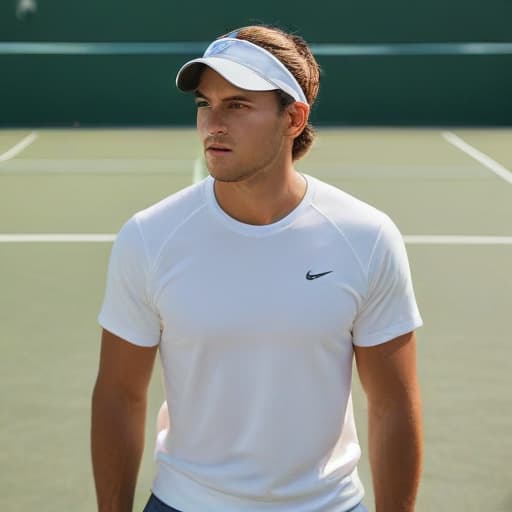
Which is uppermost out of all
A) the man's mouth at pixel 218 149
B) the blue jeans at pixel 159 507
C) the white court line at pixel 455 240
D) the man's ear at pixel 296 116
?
the man's ear at pixel 296 116

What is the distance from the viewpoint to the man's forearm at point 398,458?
2.58m

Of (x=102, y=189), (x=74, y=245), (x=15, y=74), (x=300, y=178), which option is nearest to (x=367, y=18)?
(x=15, y=74)

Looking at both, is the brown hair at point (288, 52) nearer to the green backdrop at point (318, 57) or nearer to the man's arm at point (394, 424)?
the man's arm at point (394, 424)

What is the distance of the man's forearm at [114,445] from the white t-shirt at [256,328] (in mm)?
82

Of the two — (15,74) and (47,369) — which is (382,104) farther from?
(47,369)

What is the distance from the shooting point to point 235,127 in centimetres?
253

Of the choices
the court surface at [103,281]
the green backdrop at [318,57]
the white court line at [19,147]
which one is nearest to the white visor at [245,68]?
the court surface at [103,281]

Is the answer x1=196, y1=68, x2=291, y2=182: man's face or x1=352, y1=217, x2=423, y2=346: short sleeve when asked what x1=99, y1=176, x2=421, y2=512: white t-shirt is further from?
x1=196, y1=68, x2=291, y2=182: man's face

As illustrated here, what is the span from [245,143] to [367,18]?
18364 millimetres

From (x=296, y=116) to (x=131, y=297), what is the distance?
53 cm

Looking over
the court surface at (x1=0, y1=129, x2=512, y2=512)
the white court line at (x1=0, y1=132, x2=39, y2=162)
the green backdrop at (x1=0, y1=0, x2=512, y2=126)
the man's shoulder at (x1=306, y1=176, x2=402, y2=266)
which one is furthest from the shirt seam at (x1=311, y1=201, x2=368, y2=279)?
the green backdrop at (x1=0, y1=0, x2=512, y2=126)

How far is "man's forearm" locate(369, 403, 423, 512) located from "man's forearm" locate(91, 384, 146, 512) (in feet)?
1.73

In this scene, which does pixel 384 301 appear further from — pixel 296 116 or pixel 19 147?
pixel 19 147

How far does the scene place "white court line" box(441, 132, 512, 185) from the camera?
13.8 meters
